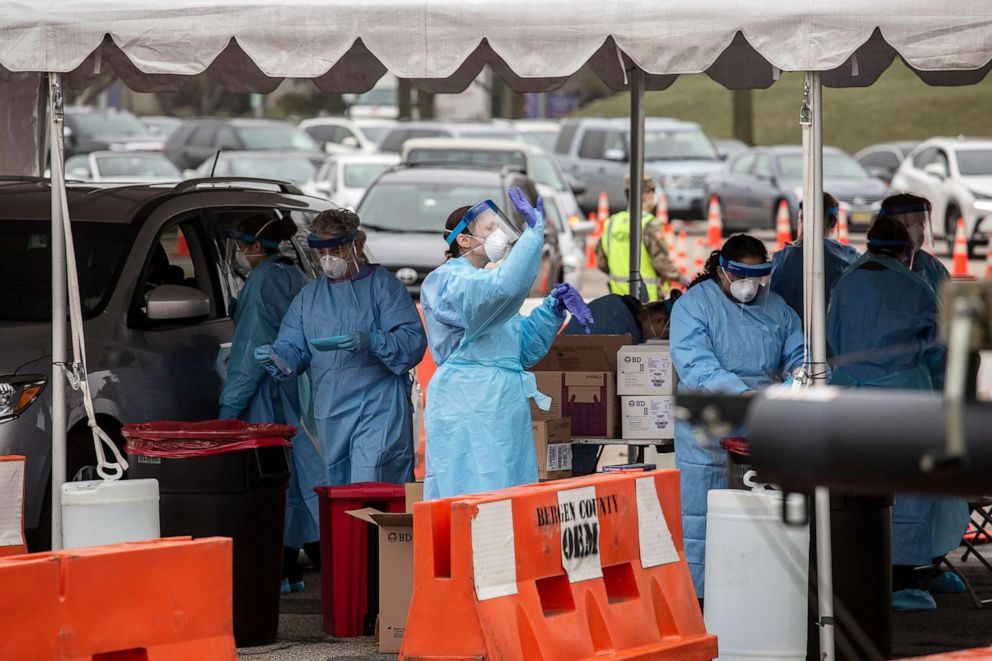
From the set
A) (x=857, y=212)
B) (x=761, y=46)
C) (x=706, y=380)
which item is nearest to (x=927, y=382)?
(x=706, y=380)

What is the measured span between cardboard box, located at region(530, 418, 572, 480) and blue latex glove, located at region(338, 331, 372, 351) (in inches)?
35.2

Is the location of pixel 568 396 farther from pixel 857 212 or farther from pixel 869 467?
pixel 857 212

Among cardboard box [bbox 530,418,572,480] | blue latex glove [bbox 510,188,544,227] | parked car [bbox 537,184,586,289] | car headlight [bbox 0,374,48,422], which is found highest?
parked car [bbox 537,184,586,289]

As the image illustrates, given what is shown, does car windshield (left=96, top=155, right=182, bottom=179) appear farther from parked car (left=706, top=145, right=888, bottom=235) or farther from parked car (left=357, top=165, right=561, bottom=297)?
parked car (left=357, top=165, right=561, bottom=297)

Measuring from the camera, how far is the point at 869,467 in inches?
125

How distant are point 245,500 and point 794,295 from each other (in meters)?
3.99

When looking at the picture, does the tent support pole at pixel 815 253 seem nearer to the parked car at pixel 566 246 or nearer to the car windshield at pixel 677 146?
the parked car at pixel 566 246

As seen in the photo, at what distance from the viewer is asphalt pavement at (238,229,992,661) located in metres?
7.17

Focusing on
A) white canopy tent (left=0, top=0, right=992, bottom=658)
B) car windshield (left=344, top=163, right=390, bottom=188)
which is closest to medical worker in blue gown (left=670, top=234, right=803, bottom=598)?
white canopy tent (left=0, top=0, right=992, bottom=658)

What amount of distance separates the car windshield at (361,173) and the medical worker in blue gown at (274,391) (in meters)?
16.3

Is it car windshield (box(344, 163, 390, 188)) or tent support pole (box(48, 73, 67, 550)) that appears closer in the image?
tent support pole (box(48, 73, 67, 550))

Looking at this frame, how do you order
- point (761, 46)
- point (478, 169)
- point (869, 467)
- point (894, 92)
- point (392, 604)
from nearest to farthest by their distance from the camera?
point (869, 467) → point (761, 46) → point (392, 604) → point (478, 169) → point (894, 92)

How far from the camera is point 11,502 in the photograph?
6.77m

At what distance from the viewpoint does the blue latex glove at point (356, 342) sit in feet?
26.0
